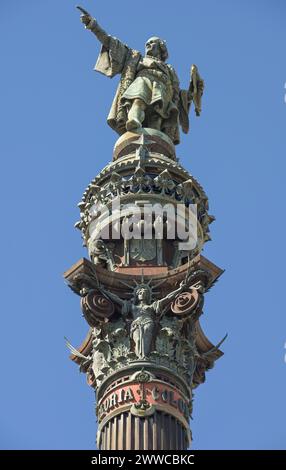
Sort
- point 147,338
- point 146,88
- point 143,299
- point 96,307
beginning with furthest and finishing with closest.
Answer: point 146,88 → point 143,299 → point 96,307 → point 147,338

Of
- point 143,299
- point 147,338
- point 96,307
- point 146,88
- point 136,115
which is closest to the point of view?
point 147,338

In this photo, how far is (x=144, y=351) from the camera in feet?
118

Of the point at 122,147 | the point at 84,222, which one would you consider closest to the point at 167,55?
the point at 122,147

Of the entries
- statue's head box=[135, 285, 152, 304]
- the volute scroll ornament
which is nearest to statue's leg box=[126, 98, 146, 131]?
statue's head box=[135, 285, 152, 304]

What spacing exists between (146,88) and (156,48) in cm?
216

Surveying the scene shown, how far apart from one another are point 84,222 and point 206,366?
17.3ft

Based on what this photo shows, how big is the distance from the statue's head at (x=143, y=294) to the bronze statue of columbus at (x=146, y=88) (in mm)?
7511

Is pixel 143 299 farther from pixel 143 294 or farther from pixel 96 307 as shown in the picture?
pixel 96 307

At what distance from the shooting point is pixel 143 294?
121 ft

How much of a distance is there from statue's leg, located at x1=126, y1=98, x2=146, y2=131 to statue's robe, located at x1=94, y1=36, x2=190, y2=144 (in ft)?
0.51

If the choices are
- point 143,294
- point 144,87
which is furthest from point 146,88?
point 143,294

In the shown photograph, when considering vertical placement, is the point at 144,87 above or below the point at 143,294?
above

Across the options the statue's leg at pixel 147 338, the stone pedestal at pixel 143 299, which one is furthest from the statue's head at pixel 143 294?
the statue's leg at pixel 147 338
